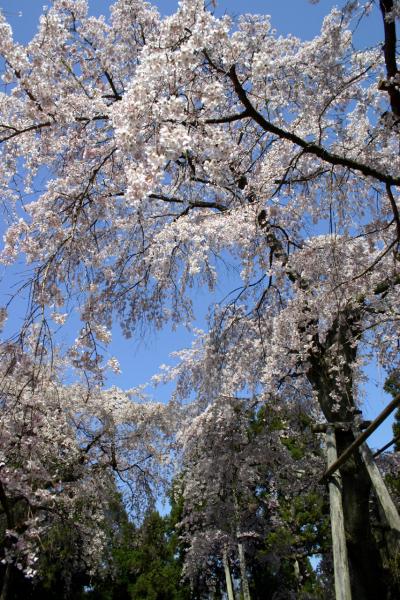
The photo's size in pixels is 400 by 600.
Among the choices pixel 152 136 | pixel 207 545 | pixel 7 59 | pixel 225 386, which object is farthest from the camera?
pixel 207 545

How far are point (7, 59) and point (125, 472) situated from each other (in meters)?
10.6

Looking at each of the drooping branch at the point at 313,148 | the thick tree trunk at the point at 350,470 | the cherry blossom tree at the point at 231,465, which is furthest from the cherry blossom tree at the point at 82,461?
the drooping branch at the point at 313,148

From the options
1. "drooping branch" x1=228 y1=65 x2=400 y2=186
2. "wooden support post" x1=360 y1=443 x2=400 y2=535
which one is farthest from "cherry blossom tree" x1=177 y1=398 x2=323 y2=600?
"drooping branch" x1=228 y1=65 x2=400 y2=186

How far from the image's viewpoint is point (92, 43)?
20.9 feet

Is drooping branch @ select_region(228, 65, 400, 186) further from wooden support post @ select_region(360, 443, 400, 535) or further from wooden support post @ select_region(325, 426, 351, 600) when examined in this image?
wooden support post @ select_region(325, 426, 351, 600)

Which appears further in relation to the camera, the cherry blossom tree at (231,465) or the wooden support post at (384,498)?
the cherry blossom tree at (231,465)

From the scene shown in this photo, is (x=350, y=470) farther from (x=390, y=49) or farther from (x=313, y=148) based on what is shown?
(x=390, y=49)

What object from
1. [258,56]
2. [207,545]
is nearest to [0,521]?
[207,545]

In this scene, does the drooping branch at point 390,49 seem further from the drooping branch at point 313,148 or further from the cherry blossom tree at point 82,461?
the cherry blossom tree at point 82,461

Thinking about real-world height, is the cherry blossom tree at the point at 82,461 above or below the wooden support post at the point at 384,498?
above

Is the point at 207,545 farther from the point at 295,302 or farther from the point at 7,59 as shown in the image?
the point at 7,59

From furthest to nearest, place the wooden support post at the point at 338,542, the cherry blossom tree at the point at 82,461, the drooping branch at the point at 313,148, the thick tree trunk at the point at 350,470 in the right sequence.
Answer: the cherry blossom tree at the point at 82,461
the thick tree trunk at the point at 350,470
the drooping branch at the point at 313,148
the wooden support post at the point at 338,542

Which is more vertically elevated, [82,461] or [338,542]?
[82,461]

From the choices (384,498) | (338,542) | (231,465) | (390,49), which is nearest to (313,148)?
(390,49)
